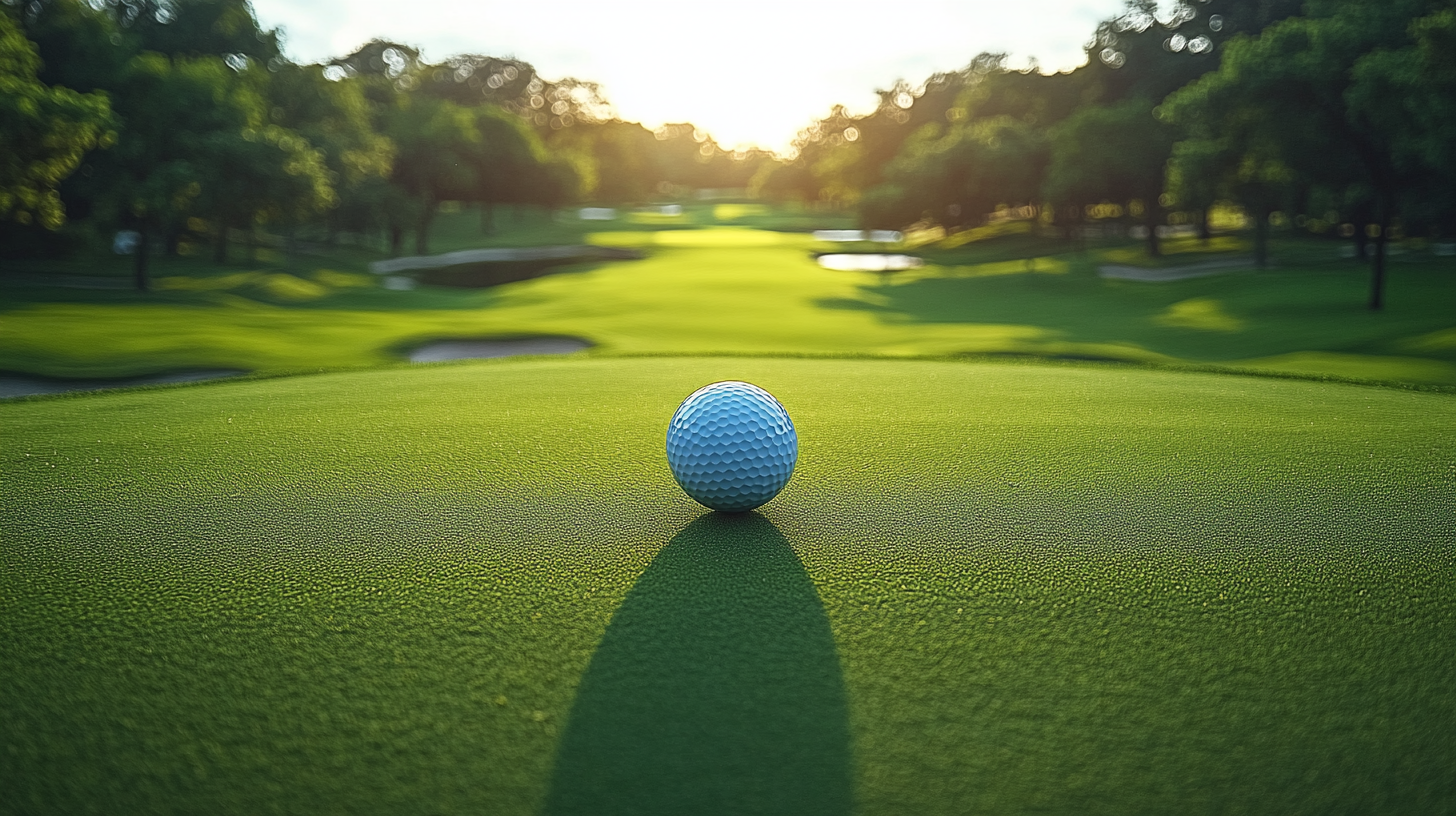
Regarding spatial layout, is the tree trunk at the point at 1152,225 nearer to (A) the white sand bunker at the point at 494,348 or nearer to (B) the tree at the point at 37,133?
(A) the white sand bunker at the point at 494,348

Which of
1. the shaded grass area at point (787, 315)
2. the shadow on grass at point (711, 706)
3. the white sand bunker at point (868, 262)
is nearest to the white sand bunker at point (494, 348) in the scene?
the shaded grass area at point (787, 315)

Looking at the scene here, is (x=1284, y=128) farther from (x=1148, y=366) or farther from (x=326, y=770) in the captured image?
(x=326, y=770)

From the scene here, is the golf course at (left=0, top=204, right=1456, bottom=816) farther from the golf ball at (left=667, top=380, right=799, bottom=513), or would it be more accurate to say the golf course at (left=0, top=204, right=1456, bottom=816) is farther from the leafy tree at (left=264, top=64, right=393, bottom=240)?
the leafy tree at (left=264, top=64, right=393, bottom=240)

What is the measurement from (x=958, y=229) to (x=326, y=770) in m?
70.0

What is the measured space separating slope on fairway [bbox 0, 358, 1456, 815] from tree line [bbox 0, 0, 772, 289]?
14350 mm

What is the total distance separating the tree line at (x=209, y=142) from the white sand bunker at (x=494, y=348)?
7026mm

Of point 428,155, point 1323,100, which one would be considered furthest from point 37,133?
point 428,155

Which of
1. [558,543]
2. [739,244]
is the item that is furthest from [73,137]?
[739,244]

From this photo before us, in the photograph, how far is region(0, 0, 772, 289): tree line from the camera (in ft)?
55.3

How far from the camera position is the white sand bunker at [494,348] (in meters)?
17.8

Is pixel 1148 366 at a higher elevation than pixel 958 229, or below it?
below

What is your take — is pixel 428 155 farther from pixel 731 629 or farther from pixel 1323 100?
pixel 731 629

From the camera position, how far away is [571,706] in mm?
3096

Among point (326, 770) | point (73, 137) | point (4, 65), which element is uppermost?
point (4, 65)
